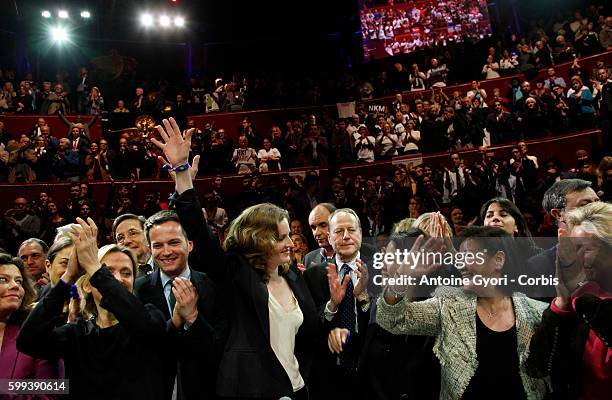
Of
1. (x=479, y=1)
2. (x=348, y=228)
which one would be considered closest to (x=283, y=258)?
(x=348, y=228)

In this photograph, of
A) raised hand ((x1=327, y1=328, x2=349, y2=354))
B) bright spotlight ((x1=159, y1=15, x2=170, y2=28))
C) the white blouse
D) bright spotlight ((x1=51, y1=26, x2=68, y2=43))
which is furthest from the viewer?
bright spotlight ((x1=159, y1=15, x2=170, y2=28))

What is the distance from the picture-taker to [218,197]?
369 inches

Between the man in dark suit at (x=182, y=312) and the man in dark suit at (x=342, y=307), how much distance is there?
20.0 inches

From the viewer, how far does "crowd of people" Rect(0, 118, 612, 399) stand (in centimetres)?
211

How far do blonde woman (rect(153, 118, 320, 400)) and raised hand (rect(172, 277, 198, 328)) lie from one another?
0.11 metres

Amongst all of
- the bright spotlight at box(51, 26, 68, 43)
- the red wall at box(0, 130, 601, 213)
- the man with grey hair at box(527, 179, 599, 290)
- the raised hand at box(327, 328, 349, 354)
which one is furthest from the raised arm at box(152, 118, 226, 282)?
the bright spotlight at box(51, 26, 68, 43)

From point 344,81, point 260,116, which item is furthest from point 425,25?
point 260,116

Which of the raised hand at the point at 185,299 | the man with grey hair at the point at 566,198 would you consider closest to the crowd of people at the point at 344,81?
the man with grey hair at the point at 566,198

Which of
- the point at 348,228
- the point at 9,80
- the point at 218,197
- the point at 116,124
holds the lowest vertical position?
the point at 348,228

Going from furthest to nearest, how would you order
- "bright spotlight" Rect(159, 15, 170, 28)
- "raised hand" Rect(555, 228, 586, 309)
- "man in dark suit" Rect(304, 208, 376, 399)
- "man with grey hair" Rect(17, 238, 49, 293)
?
"bright spotlight" Rect(159, 15, 170, 28) < "man with grey hair" Rect(17, 238, 49, 293) < "man in dark suit" Rect(304, 208, 376, 399) < "raised hand" Rect(555, 228, 586, 309)

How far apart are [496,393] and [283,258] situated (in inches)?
38.3

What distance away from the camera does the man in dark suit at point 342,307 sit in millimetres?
2568

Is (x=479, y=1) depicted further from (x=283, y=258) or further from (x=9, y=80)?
A: (x=283, y=258)

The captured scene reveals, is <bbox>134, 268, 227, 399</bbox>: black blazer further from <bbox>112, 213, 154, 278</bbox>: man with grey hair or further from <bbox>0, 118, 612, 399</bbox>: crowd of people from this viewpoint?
<bbox>112, 213, 154, 278</bbox>: man with grey hair
